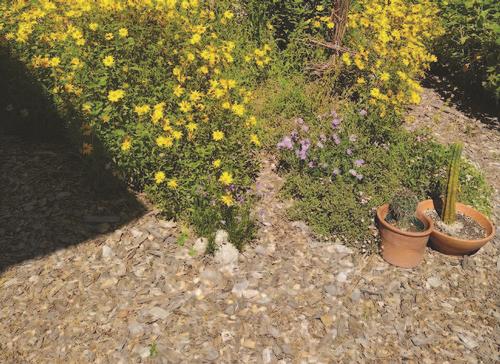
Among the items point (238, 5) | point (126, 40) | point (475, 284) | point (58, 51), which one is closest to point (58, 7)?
point (58, 51)

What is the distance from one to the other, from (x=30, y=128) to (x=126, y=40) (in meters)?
1.53

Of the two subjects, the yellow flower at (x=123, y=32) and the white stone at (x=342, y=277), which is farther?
the yellow flower at (x=123, y=32)

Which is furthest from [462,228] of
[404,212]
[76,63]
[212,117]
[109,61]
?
[76,63]

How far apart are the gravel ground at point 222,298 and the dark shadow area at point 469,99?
2.94 m

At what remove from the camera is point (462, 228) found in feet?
14.2

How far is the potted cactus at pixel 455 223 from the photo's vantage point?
4105mm

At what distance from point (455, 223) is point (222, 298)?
93.9 inches

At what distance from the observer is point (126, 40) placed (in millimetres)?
4469

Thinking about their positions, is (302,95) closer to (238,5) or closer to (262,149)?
→ (262,149)

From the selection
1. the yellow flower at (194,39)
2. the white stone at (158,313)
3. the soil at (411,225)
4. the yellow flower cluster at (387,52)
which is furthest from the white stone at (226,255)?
the yellow flower cluster at (387,52)

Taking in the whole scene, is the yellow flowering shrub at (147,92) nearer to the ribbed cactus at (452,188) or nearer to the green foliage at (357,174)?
the green foliage at (357,174)

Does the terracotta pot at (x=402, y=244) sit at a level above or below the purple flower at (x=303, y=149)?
below

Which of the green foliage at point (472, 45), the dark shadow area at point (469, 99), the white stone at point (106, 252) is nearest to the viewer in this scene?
the white stone at point (106, 252)

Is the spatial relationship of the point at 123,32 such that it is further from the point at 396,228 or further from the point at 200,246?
the point at 396,228
